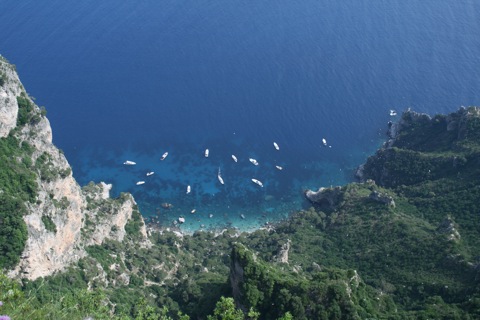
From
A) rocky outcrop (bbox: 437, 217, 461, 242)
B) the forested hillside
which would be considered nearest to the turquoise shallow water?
the forested hillside

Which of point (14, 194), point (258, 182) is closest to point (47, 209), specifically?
point (14, 194)

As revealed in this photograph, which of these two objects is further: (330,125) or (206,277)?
(330,125)

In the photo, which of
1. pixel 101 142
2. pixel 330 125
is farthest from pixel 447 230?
pixel 101 142

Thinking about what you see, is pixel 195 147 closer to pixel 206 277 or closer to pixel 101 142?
pixel 101 142

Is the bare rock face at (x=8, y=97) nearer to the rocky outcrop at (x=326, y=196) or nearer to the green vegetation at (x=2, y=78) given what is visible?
the green vegetation at (x=2, y=78)

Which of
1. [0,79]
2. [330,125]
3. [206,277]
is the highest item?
[330,125]

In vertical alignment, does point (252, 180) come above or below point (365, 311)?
above

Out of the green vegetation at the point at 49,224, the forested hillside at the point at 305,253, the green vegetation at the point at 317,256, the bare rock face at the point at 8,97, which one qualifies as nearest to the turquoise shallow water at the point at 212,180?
the forested hillside at the point at 305,253
